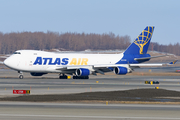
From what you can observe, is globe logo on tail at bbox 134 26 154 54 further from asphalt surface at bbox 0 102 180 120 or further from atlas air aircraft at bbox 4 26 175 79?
asphalt surface at bbox 0 102 180 120

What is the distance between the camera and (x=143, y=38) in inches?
2672

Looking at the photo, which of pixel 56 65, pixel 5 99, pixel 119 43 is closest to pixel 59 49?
pixel 119 43

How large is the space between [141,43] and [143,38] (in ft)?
3.64

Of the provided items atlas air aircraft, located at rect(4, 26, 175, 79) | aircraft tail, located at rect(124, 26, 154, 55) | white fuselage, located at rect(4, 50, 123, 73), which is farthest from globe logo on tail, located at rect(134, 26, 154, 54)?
white fuselage, located at rect(4, 50, 123, 73)

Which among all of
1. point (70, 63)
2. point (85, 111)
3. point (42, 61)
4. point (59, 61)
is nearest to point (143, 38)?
point (70, 63)

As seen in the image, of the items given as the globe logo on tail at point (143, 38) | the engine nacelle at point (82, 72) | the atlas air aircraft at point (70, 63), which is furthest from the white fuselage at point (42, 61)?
the globe logo on tail at point (143, 38)

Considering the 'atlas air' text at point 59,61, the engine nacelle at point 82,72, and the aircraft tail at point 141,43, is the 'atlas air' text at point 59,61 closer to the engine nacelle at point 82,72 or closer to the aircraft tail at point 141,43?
the engine nacelle at point 82,72

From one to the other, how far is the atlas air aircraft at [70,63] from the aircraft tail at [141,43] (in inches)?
8.2

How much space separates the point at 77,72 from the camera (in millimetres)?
58062

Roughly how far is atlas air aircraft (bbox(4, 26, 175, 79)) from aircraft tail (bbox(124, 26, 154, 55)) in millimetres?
208

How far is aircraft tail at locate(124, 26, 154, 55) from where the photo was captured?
220 feet

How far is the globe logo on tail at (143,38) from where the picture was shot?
67.5m

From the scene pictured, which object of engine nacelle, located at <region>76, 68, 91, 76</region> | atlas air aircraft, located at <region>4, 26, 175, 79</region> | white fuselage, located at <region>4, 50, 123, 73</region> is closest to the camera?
white fuselage, located at <region>4, 50, 123, 73</region>

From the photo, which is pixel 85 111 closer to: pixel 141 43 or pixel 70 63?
pixel 70 63
